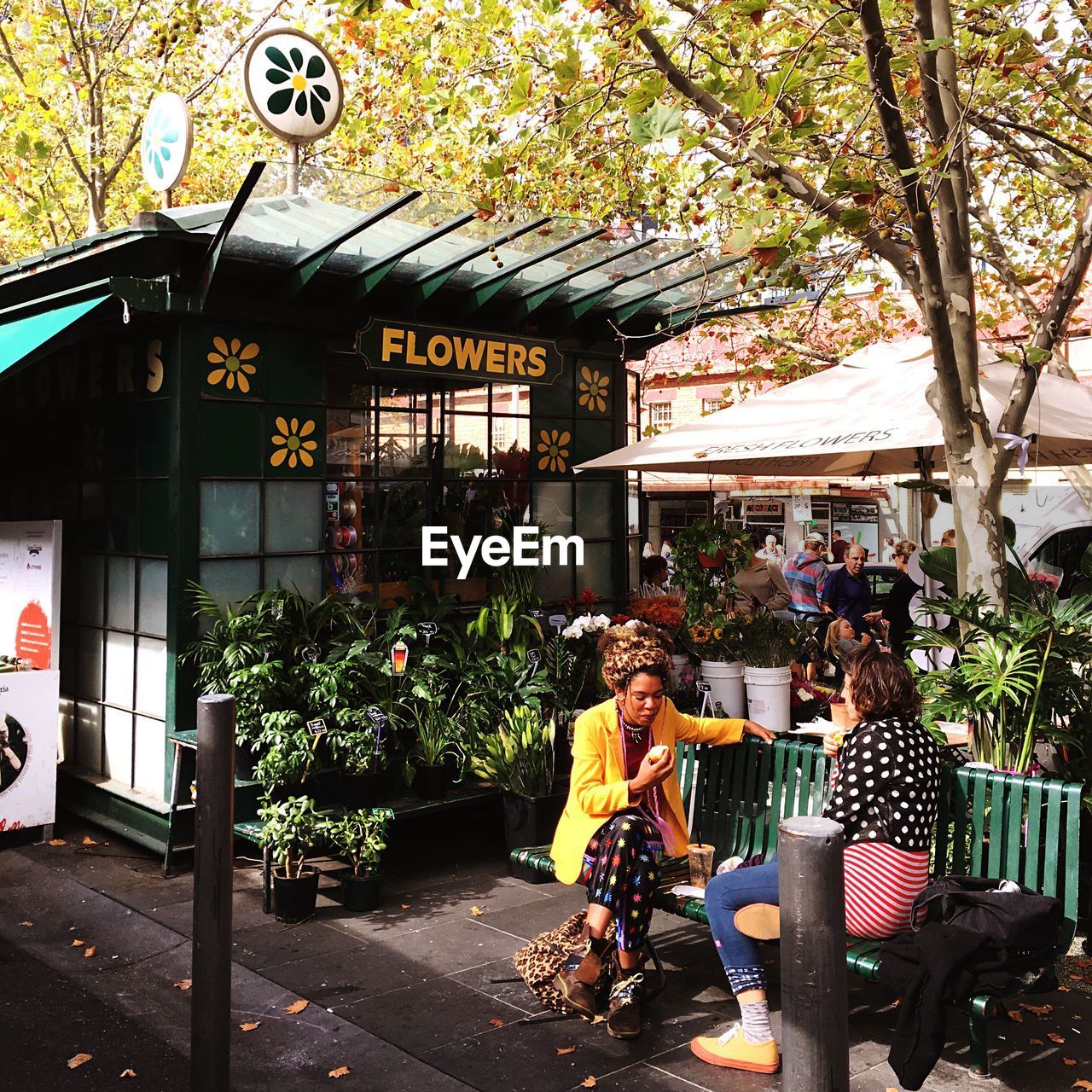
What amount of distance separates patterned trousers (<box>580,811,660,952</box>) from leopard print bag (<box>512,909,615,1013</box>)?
133 mm

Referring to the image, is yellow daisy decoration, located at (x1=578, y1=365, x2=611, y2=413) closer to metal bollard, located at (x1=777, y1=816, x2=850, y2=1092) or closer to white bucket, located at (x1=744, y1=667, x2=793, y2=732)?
white bucket, located at (x1=744, y1=667, x2=793, y2=732)

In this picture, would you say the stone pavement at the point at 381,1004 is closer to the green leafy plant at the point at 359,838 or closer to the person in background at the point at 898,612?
the green leafy plant at the point at 359,838

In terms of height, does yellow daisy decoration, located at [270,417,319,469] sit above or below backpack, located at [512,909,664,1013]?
above

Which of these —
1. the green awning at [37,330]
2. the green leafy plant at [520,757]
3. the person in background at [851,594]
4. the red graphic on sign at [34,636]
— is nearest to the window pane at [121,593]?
the red graphic on sign at [34,636]

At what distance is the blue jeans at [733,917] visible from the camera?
4.38 meters

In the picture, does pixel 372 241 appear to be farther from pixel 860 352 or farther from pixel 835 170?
pixel 860 352

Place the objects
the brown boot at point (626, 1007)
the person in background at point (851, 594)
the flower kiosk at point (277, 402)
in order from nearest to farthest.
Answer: the brown boot at point (626, 1007), the flower kiosk at point (277, 402), the person in background at point (851, 594)

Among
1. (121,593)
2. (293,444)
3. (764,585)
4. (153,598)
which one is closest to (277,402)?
(293,444)

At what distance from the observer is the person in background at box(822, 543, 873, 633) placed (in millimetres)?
11953

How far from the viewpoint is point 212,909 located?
3820 millimetres

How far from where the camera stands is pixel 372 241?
7.27 metres

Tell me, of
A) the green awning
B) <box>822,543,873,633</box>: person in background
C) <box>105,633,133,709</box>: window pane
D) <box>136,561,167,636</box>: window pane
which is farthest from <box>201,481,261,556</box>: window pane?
<box>822,543,873,633</box>: person in background

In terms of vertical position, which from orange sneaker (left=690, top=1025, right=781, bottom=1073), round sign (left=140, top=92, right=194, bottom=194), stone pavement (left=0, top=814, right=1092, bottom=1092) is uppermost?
round sign (left=140, top=92, right=194, bottom=194)

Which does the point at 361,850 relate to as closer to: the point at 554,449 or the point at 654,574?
the point at 554,449
